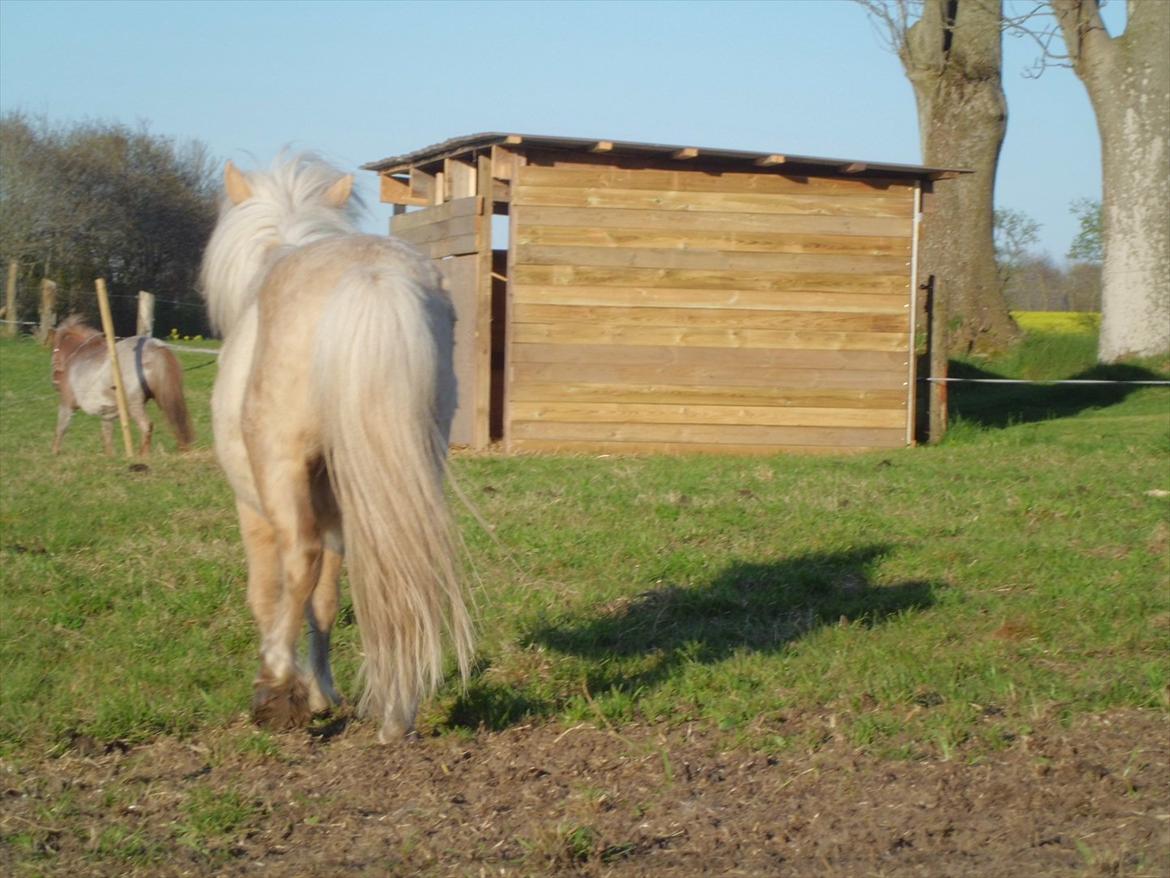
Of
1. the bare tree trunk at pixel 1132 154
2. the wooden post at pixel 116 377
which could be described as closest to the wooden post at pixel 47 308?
the wooden post at pixel 116 377

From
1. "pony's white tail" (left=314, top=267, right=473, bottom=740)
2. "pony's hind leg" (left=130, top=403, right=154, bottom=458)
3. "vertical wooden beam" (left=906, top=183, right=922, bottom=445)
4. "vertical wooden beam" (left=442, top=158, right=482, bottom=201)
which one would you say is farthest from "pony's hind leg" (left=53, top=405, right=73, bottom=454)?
"pony's white tail" (left=314, top=267, right=473, bottom=740)

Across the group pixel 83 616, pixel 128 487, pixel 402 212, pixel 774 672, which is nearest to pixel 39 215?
pixel 402 212

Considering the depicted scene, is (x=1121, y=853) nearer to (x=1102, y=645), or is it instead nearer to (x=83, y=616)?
(x=1102, y=645)

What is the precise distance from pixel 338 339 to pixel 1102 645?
360cm

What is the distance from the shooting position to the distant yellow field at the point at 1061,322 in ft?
90.8

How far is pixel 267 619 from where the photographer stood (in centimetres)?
441

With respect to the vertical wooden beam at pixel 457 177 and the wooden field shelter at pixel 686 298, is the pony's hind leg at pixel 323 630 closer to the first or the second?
the wooden field shelter at pixel 686 298

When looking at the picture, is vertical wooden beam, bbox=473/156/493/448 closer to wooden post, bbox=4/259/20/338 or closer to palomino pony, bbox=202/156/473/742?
palomino pony, bbox=202/156/473/742

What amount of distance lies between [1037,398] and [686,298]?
6.46 meters

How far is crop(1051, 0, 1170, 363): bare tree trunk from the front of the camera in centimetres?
1744

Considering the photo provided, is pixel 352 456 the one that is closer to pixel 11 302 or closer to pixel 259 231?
pixel 259 231

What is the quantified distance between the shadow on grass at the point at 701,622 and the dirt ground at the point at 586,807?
42 centimetres

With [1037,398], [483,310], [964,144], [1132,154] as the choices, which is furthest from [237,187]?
[964,144]

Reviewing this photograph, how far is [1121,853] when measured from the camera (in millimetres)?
3096
